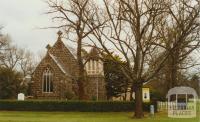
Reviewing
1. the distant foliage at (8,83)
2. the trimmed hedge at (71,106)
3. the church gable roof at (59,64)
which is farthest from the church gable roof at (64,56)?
the trimmed hedge at (71,106)

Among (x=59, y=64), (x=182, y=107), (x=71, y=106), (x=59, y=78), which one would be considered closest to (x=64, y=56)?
(x=59, y=64)

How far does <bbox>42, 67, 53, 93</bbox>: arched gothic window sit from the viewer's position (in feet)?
215

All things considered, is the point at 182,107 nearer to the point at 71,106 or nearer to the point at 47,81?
the point at 71,106

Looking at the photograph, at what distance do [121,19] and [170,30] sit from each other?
16.7 ft

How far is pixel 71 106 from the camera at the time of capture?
5050cm

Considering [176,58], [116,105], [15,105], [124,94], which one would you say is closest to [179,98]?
[116,105]

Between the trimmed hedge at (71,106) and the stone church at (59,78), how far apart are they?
10981 millimetres

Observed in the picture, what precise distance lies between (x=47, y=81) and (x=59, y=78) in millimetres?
2115

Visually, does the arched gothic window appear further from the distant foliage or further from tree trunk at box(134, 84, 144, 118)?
tree trunk at box(134, 84, 144, 118)

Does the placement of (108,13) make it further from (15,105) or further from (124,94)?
(124,94)

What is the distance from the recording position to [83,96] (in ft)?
189

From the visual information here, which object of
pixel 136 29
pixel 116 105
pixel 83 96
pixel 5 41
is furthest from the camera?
pixel 5 41

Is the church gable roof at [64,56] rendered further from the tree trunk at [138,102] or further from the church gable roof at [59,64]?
the tree trunk at [138,102]

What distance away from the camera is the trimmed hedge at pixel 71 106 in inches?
1957
